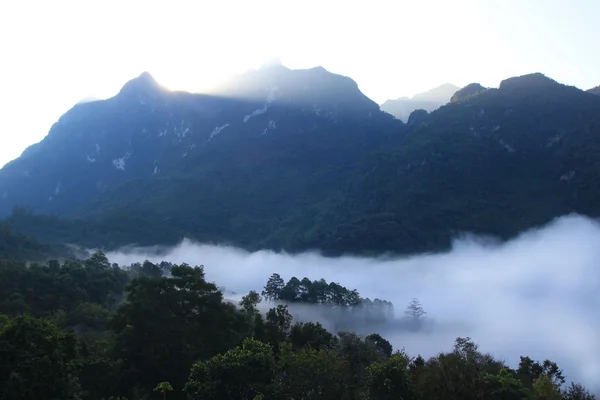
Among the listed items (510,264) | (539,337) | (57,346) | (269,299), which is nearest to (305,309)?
(269,299)

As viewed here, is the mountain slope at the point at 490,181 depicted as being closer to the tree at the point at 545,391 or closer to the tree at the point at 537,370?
the tree at the point at 537,370

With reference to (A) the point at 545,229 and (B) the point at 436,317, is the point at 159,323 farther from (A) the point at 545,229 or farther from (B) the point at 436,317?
(A) the point at 545,229

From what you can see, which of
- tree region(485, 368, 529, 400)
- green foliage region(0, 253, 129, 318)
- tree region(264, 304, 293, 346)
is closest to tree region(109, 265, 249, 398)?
tree region(264, 304, 293, 346)

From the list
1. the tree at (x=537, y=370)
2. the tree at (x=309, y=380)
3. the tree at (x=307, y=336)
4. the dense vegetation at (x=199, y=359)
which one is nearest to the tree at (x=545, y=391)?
the dense vegetation at (x=199, y=359)

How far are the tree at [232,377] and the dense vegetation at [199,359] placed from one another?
0.06m

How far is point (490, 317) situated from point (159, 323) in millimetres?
118526

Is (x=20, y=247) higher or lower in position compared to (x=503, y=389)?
higher

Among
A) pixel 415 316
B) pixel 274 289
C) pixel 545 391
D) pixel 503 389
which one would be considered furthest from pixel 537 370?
pixel 415 316

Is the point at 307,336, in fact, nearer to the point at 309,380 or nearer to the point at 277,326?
the point at 277,326

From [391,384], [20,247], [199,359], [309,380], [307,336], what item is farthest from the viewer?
[20,247]

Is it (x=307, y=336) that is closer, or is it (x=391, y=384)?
(x=391, y=384)

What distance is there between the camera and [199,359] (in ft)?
129

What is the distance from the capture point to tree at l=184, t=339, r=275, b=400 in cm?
2841

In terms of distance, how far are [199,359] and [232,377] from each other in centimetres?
1140
